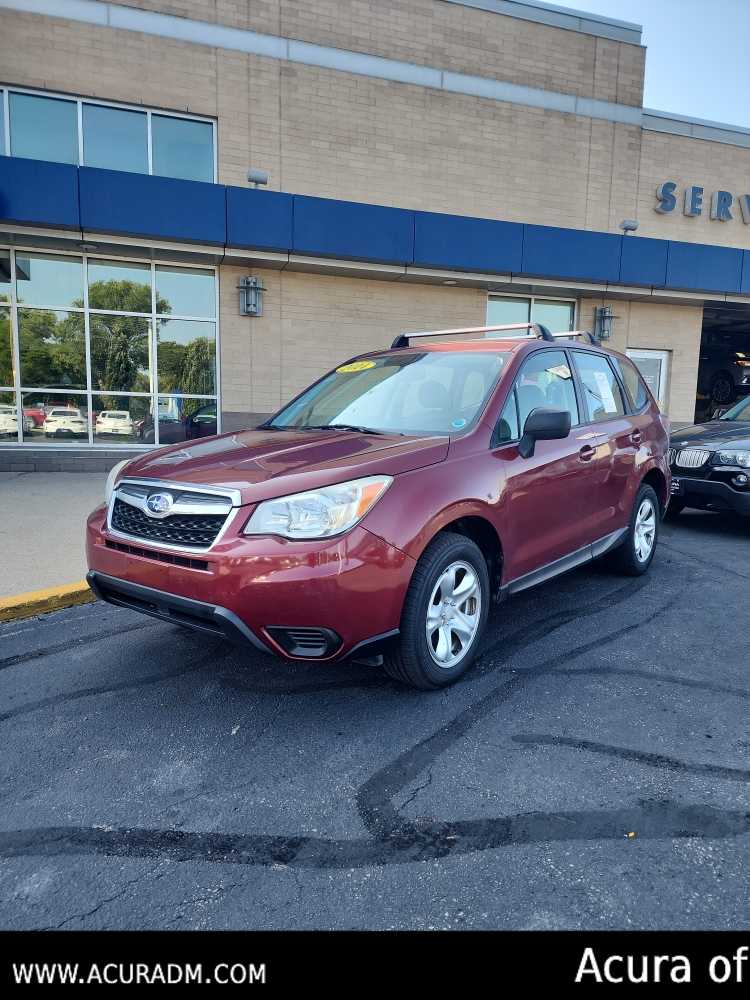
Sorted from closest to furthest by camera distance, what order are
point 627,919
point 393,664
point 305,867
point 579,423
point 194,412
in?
point 627,919 → point 305,867 → point 393,664 → point 579,423 → point 194,412

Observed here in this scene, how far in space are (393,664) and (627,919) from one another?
1478mm

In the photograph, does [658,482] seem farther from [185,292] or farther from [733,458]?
[185,292]

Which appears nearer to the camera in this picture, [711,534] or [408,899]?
[408,899]

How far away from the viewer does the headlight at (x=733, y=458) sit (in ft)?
22.1

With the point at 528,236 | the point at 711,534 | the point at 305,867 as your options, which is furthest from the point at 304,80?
the point at 305,867

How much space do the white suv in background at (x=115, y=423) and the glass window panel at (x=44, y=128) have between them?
14.4 ft

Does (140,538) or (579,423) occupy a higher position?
(579,423)

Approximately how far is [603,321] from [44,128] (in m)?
11.3

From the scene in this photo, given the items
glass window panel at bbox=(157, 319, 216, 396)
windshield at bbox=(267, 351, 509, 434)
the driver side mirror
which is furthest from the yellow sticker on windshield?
glass window panel at bbox=(157, 319, 216, 396)

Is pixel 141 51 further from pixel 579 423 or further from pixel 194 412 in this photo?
pixel 579 423

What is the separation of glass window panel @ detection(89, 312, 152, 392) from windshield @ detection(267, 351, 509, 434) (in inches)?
336

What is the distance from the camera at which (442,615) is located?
131 inches

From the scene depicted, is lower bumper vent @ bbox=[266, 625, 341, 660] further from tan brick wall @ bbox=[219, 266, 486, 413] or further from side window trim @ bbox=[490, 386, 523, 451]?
tan brick wall @ bbox=[219, 266, 486, 413]

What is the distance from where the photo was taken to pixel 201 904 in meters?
2.00
